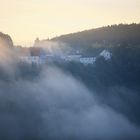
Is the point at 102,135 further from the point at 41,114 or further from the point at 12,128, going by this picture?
the point at 12,128

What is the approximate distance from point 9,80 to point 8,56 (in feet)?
7.87

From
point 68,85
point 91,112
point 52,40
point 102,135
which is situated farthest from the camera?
point 52,40

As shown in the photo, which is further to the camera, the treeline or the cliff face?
the treeline

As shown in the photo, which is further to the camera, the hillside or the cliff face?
the hillside

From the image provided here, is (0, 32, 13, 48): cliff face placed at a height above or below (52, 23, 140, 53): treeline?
above

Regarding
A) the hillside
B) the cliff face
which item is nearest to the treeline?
the hillside

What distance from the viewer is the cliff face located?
17.9 meters

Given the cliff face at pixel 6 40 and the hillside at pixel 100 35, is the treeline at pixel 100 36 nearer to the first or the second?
the hillside at pixel 100 35

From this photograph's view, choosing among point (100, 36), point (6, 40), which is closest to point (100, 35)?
point (100, 36)

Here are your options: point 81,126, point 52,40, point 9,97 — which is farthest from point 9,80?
point 52,40

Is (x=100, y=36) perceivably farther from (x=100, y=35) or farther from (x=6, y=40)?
(x=6, y=40)

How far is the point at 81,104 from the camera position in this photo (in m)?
16.2

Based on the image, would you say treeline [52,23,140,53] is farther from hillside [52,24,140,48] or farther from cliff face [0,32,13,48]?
cliff face [0,32,13,48]

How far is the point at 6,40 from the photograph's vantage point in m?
18.6
